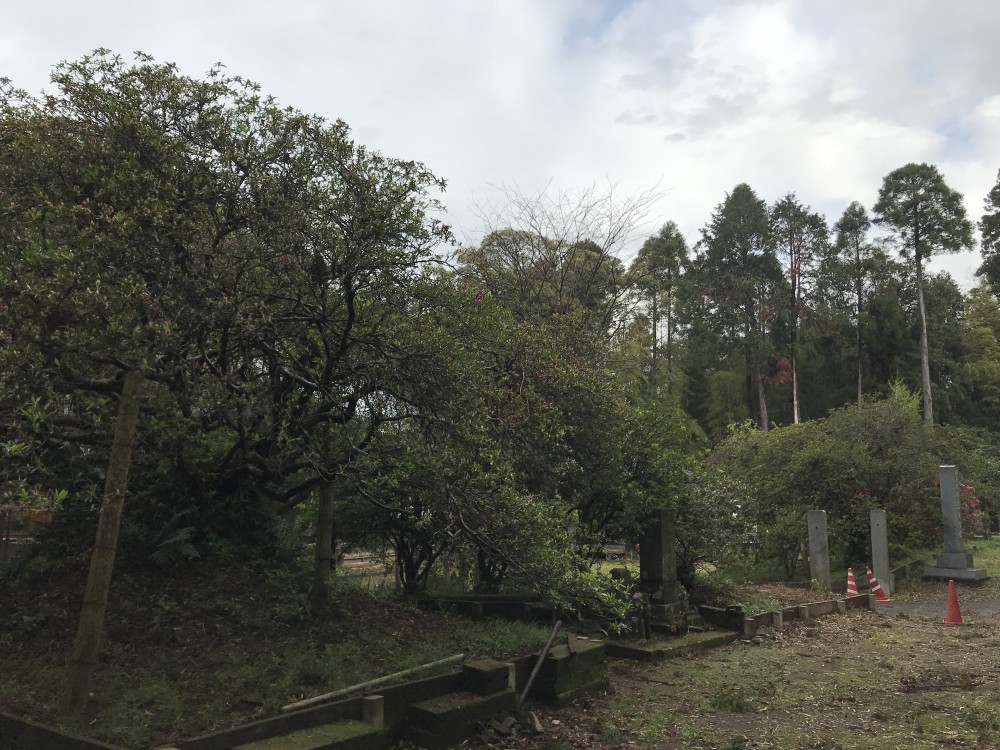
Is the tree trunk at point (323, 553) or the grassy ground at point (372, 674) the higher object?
the tree trunk at point (323, 553)

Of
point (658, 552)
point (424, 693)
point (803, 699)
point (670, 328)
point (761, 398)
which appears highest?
point (670, 328)

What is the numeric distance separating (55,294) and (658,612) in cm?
888

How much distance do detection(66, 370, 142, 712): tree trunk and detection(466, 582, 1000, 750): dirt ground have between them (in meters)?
3.15

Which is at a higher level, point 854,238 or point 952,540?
point 854,238

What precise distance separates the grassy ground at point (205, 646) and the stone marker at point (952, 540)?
14.7m

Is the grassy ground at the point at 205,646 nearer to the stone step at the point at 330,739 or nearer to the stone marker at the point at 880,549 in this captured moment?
the stone step at the point at 330,739

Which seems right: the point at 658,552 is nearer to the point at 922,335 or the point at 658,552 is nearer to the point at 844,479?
the point at 844,479

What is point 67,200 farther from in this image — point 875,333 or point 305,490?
point 875,333

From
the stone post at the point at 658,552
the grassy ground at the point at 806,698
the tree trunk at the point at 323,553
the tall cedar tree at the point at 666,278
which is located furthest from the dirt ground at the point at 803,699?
the tall cedar tree at the point at 666,278

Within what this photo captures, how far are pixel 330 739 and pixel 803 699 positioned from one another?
5.19 meters

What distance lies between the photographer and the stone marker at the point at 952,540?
18578 mm

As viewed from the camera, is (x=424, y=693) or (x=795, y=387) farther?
(x=795, y=387)

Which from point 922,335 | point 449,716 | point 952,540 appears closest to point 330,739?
point 449,716

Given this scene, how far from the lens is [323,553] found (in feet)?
25.8
